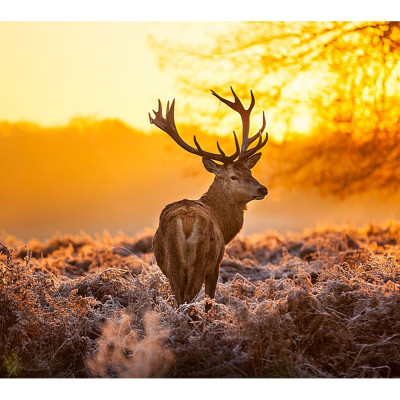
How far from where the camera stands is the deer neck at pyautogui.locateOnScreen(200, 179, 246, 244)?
857 cm

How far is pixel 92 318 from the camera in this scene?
763 cm

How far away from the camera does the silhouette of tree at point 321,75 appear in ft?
31.6

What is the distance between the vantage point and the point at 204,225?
25.0 feet

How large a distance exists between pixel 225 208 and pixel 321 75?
239 centimetres

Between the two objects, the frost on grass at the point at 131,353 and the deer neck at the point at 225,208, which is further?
the deer neck at the point at 225,208

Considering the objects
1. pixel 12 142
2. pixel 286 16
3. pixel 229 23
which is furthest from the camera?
pixel 12 142

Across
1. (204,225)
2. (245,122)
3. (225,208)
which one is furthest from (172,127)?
(204,225)

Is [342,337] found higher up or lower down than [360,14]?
lower down

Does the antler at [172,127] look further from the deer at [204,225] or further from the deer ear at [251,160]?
the deer ear at [251,160]

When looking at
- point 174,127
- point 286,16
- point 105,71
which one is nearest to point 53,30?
point 105,71

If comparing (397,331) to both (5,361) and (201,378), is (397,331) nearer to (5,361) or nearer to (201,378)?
(201,378)

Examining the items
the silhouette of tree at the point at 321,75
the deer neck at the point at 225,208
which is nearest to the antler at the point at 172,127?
the deer neck at the point at 225,208

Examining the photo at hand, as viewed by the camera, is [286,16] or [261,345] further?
[286,16]
